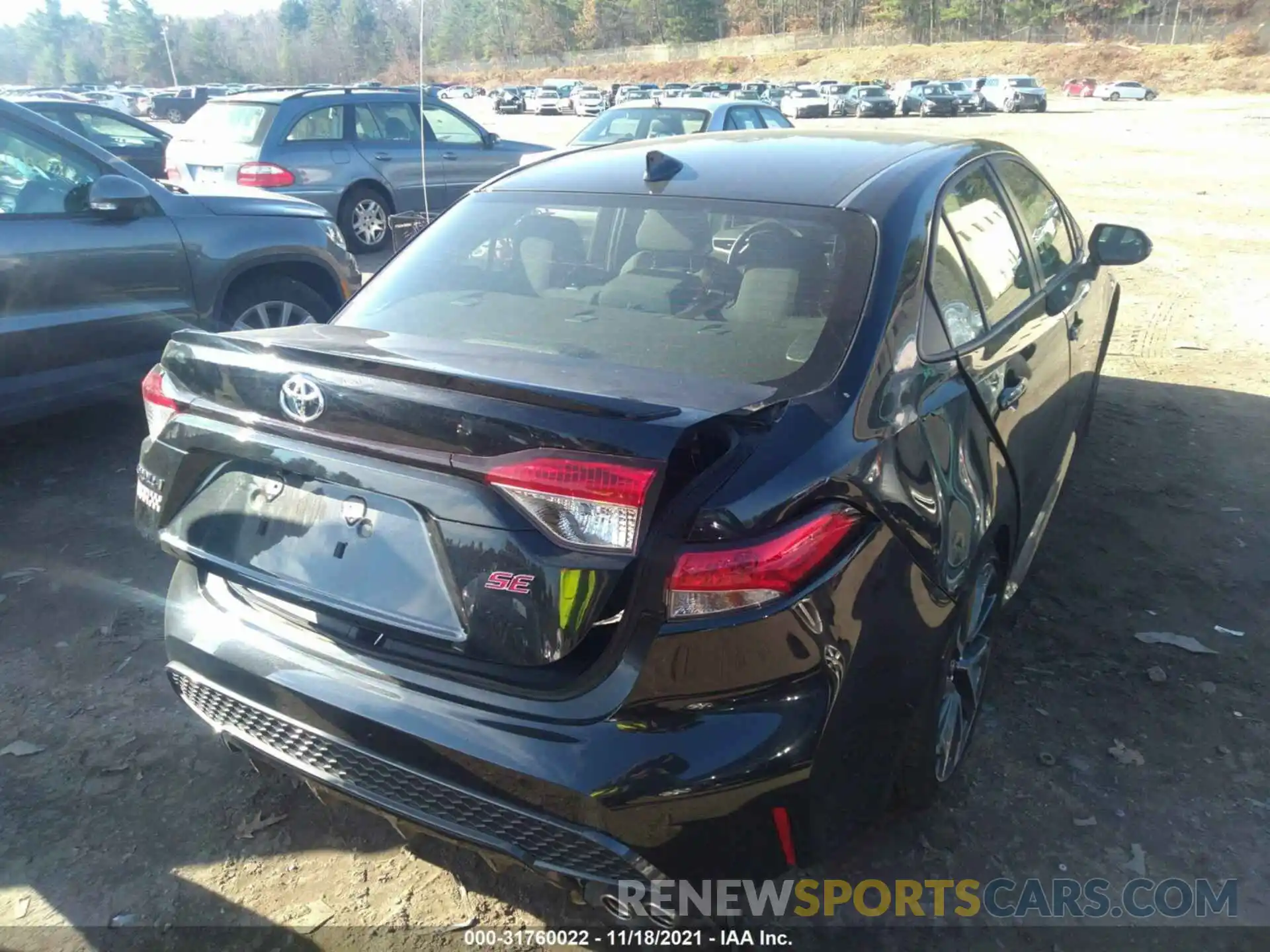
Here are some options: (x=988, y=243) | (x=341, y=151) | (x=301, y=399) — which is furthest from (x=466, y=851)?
(x=341, y=151)

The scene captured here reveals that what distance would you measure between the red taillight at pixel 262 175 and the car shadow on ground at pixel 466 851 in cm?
616

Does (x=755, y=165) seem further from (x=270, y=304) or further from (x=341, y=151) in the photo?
(x=341, y=151)

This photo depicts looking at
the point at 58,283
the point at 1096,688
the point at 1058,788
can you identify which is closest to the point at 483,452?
the point at 1058,788

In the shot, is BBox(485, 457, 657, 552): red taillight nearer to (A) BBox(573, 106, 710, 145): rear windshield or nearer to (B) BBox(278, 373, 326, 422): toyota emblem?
Answer: (B) BBox(278, 373, 326, 422): toyota emblem

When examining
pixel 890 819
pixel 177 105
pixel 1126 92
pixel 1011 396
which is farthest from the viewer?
pixel 1126 92

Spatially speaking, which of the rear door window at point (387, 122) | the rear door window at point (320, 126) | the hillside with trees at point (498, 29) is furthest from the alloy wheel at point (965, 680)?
the hillside with trees at point (498, 29)

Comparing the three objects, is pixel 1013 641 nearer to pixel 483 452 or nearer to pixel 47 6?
pixel 483 452

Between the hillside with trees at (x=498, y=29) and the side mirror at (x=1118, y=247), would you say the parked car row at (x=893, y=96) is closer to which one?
the hillside with trees at (x=498, y=29)

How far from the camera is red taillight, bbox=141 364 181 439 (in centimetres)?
238

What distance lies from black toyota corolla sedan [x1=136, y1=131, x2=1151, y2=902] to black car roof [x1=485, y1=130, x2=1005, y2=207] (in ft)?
0.09

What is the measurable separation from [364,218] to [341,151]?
0.72 m

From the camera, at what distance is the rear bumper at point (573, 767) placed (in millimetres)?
1806

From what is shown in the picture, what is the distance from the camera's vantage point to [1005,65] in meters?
65.5

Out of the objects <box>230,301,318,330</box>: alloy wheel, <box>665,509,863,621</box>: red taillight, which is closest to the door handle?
<box>665,509,863,621</box>: red taillight
